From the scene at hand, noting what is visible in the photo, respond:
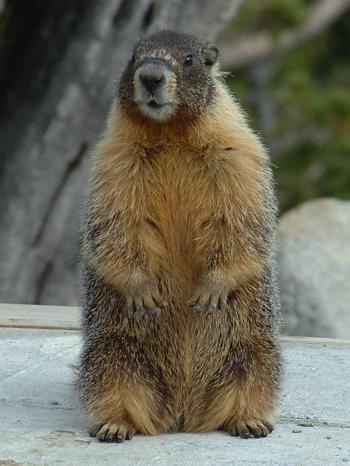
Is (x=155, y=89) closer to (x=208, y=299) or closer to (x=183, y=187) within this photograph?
(x=183, y=187)

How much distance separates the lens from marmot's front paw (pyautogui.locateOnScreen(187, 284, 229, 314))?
5117mm

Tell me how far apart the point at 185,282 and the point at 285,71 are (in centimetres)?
1352

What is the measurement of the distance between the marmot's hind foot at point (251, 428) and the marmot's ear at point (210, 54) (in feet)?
5.26

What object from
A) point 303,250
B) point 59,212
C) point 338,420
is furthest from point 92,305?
point 59,212

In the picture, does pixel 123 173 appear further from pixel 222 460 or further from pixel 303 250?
pixel 303 250

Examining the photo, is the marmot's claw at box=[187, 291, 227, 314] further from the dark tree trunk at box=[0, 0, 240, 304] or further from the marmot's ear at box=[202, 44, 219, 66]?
the dark tree trunk at box=[0, 0, 240, 304]

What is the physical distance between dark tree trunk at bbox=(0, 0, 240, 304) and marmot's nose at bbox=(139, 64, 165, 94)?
493 centimetres

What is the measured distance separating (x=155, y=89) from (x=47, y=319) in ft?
7.87

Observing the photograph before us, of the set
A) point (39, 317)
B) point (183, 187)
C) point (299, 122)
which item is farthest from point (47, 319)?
point (299, 122)

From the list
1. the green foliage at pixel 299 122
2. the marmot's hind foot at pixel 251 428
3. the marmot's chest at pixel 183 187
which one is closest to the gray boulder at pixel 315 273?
the marmot's hind foot at pixel 251 428

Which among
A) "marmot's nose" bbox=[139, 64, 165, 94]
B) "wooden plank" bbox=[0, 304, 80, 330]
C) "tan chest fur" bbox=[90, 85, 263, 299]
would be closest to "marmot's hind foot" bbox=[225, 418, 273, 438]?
"tan chest fur" bbox=[90, 85, 263, 299]

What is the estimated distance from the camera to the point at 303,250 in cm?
951

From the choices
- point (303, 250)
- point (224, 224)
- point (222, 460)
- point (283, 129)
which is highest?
point (283, 129)

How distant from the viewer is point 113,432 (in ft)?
16.7
